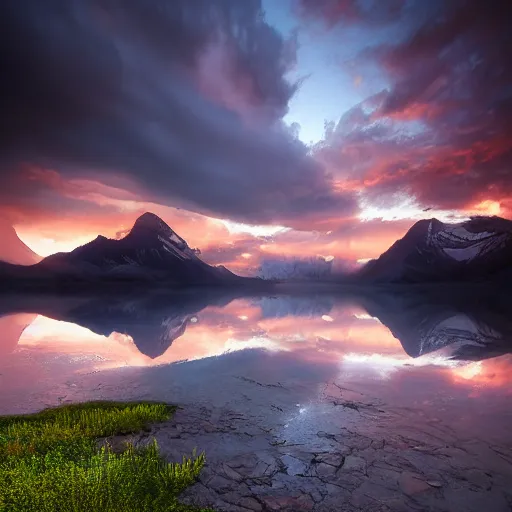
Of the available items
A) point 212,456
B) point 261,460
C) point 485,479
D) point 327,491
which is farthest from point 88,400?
point 485,479

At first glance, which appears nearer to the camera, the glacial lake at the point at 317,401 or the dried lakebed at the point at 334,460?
the dried lakebed at the point at 334,460

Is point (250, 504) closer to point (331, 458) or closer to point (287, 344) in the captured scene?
point (331, 458)

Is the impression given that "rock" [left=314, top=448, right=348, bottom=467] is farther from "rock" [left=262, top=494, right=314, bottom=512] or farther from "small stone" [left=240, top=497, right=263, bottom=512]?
"small stone" [left=240, top=497, right=263, bottom=512]

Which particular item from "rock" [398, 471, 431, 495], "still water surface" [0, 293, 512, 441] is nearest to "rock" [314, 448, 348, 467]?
"rock" [398, 471, 431, 495]

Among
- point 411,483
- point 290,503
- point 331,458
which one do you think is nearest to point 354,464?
point 331,458

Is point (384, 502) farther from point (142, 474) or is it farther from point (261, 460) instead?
point (142, 474)

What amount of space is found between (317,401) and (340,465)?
688 cm

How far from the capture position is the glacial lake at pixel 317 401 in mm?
9406

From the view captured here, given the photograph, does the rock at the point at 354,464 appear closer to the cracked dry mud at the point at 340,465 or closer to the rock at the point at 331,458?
the cracked dry mud at the point at 340,465

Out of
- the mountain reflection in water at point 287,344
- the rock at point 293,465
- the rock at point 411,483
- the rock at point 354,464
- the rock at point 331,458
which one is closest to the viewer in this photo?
the rock at point 411,483

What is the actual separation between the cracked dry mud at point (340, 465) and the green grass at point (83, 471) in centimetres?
76

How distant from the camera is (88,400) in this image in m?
17.7

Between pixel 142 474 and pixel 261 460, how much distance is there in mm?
3727

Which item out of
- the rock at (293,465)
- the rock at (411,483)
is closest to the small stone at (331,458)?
the rock at (293,465)
